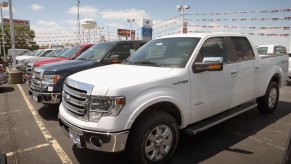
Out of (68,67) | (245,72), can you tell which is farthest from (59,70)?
(245,72)

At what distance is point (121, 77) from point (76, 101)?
68 centimetres

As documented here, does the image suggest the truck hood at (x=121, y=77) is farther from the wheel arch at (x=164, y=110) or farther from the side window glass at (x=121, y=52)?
the side window glass at (x=121, y=52)

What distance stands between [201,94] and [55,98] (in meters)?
3.38

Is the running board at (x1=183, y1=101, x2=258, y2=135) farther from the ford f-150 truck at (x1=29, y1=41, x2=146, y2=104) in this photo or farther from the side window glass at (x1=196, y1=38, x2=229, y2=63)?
the ford f-150 truck at (x1=29, y1=41, x2=146, y2=104)

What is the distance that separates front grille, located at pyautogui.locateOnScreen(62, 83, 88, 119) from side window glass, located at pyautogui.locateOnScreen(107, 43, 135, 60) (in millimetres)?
3414

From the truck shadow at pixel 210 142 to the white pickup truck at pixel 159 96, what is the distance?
1.37 ft

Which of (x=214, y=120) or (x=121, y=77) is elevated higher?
(x=121, y=77)

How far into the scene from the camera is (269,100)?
598 cm

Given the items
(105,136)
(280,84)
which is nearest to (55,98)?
(105,136)

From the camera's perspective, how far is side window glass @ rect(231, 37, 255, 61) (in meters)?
5.02

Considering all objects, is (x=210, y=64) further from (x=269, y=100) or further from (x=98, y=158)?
(x=269, y=100)

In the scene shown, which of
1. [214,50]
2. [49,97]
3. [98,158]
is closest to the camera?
[98,158]

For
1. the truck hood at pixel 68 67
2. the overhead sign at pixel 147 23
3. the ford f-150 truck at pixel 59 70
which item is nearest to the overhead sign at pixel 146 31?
the overhead sign at pixel 147 23

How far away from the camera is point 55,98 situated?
18.9 ft
